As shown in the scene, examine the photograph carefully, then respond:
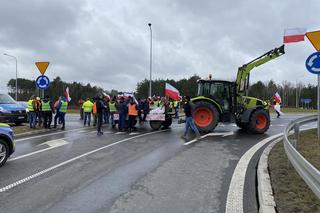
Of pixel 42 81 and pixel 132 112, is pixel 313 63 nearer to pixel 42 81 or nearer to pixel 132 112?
pixel 132 112

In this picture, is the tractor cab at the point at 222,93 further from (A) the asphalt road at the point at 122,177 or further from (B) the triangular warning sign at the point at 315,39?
(B) the triangular warning sign at the point at 315,39

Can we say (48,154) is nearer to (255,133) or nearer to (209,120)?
(209,120)

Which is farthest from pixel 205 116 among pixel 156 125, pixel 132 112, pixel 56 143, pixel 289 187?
pixel 289 187

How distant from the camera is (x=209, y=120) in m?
15.0

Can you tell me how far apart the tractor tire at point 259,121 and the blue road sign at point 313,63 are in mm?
4777

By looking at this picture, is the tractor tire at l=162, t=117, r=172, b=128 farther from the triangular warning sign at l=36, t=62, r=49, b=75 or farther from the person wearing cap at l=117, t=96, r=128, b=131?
the triangular warning sign at l=36, t=62, r=49, b=75

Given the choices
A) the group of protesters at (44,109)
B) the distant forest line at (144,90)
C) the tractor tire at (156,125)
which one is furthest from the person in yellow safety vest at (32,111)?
the distant forest line at (144,90)

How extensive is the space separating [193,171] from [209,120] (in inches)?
305

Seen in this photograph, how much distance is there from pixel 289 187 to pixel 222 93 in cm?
980

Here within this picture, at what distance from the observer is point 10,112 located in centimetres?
1753

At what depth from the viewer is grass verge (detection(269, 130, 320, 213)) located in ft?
16.1

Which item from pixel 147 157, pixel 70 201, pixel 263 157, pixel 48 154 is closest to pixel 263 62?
pixel 263 157

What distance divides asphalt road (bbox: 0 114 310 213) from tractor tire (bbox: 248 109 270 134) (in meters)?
3.50

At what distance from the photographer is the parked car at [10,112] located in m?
17.3
